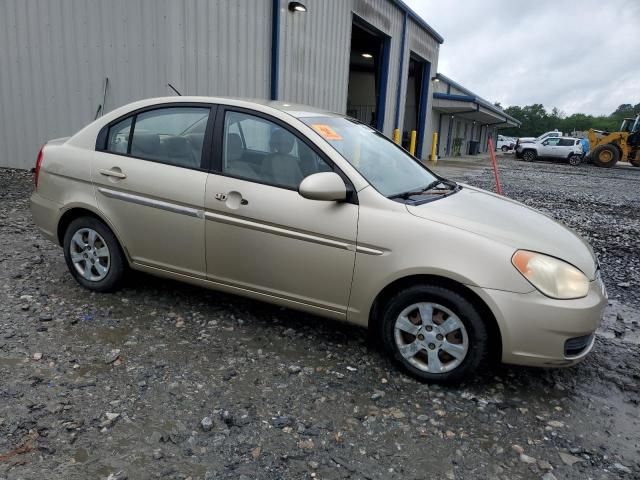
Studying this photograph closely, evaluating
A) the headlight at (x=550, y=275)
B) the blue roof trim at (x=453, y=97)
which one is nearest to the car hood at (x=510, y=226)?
the headlight at (x=550, y=275)

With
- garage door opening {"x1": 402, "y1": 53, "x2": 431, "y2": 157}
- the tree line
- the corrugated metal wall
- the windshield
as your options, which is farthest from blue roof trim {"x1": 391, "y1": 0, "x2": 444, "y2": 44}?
the tree line

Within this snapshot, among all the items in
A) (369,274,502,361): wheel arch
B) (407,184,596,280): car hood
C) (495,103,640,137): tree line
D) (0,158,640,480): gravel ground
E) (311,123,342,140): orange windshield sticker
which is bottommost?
(0,158,640,480): gravel ground

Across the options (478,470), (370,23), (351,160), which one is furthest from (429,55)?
(478,470)

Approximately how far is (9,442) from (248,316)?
182 cm

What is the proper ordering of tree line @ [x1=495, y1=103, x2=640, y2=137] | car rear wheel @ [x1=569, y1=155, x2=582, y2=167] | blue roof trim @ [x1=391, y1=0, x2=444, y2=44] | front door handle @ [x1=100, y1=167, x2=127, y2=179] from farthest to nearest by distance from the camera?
1. tree line @ [x1=495, y1=103, x2=640, y2=137]
2. car rear wheel @ [x1=569, y1=155, x2=582, y2=167]
3. blue roof trim @ [x1=391, y1=0, x2=444, y2=44]
4. front door handle @ [x1=100, y1=167, x2=127, y2=179]

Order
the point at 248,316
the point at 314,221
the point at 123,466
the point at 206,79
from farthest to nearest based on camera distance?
1. the point at 206,79
2. the point at 248,316
3. the point at 314,221
4. the point at 123,466

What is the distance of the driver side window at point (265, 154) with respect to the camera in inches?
130

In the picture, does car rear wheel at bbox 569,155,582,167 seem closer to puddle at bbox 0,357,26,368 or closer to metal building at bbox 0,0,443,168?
metal building at bbox 0,0,443,168

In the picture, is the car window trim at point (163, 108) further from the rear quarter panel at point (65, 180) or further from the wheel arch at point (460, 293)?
the wheel arch at point (460, 293)

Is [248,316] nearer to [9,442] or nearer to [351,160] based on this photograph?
[351,160]

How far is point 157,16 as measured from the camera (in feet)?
25.6

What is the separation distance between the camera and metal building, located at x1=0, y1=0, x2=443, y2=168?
26.3 ft

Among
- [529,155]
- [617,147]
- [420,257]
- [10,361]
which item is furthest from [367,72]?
[10,361]

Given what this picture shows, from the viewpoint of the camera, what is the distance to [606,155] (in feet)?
93.4
